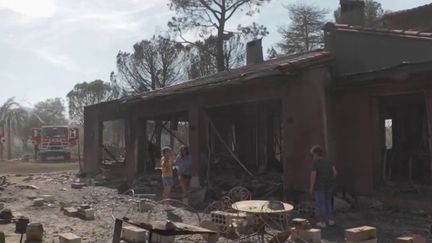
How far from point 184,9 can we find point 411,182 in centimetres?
2568

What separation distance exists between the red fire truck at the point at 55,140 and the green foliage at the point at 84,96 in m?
10.0

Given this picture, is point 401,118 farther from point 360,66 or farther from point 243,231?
point 243,231

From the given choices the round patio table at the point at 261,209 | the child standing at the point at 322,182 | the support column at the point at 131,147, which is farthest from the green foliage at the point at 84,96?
the round patio table at the point at 261,209

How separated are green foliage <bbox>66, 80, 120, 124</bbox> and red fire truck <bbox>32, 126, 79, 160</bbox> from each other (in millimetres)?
10002

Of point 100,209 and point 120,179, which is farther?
point 120,179

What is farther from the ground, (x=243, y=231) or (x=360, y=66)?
(x=360, y=66)

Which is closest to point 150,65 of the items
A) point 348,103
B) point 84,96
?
point 84,96

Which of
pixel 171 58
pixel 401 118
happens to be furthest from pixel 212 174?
pixel 171 58

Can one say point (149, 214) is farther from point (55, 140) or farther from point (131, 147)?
point (55, 140)

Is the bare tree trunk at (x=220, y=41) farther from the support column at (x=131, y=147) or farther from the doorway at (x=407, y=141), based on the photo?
the doorway at (x=407, y=141)

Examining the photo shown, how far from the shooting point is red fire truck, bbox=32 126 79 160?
40.0 meters

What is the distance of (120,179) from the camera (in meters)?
22.1

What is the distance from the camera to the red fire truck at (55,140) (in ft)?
131

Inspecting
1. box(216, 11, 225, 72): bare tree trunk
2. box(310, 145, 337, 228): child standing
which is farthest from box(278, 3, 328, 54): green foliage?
box(310, 145, 337, 228): child standing
